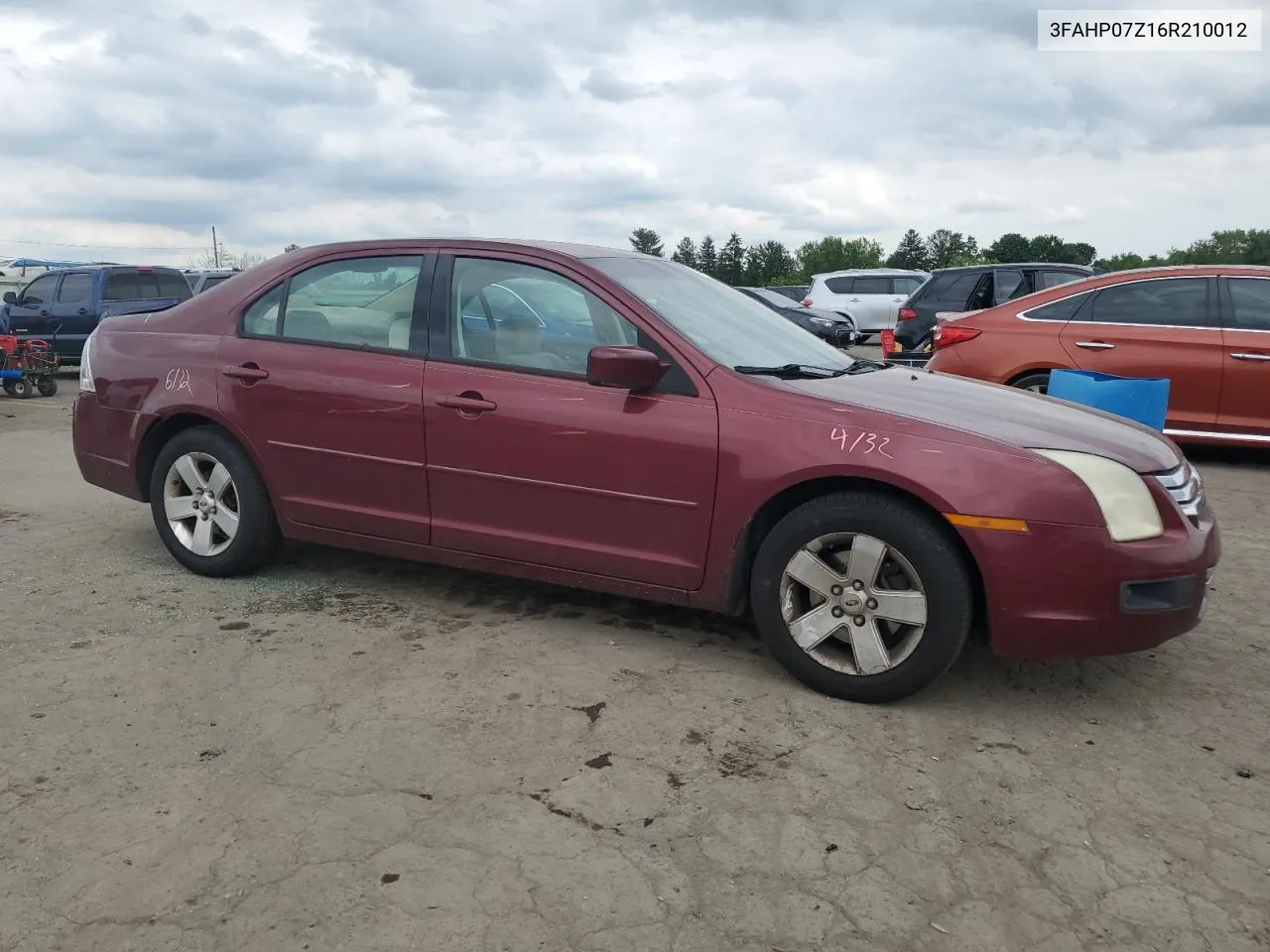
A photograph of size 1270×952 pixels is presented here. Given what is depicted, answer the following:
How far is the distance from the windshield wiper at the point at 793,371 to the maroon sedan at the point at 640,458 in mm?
16

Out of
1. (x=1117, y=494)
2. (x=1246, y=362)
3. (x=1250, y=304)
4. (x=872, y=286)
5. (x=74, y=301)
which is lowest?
(x=1117, y=494)

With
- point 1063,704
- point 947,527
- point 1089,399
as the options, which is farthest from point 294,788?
point 1089,399

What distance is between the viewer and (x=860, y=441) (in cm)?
347

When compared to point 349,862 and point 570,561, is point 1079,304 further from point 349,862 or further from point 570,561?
point 349,862

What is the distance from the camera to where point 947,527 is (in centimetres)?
340

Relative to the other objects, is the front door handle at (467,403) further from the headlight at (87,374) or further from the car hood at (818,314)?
the car hood at (818,314)

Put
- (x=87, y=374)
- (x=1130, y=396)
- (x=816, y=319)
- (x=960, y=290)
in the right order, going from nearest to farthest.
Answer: (x=87, y=374)
(x=1130, y=396)
(x=960, y=290)
(x=816, y=319)

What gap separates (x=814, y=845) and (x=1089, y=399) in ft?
13.0

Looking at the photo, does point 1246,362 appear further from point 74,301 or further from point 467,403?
point 74,301

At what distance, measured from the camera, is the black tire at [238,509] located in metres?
4.67

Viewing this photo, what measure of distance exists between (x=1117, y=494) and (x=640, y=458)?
5.21 feet

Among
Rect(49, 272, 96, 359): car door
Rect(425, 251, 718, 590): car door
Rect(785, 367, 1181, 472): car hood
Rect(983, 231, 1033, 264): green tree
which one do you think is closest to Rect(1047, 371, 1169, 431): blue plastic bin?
Rect(785, 367, 1181, 472): car hood

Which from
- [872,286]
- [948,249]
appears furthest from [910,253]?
[872,286]

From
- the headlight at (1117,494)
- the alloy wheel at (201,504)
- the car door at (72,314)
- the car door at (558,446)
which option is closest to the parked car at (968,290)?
the car door at (558,446)
